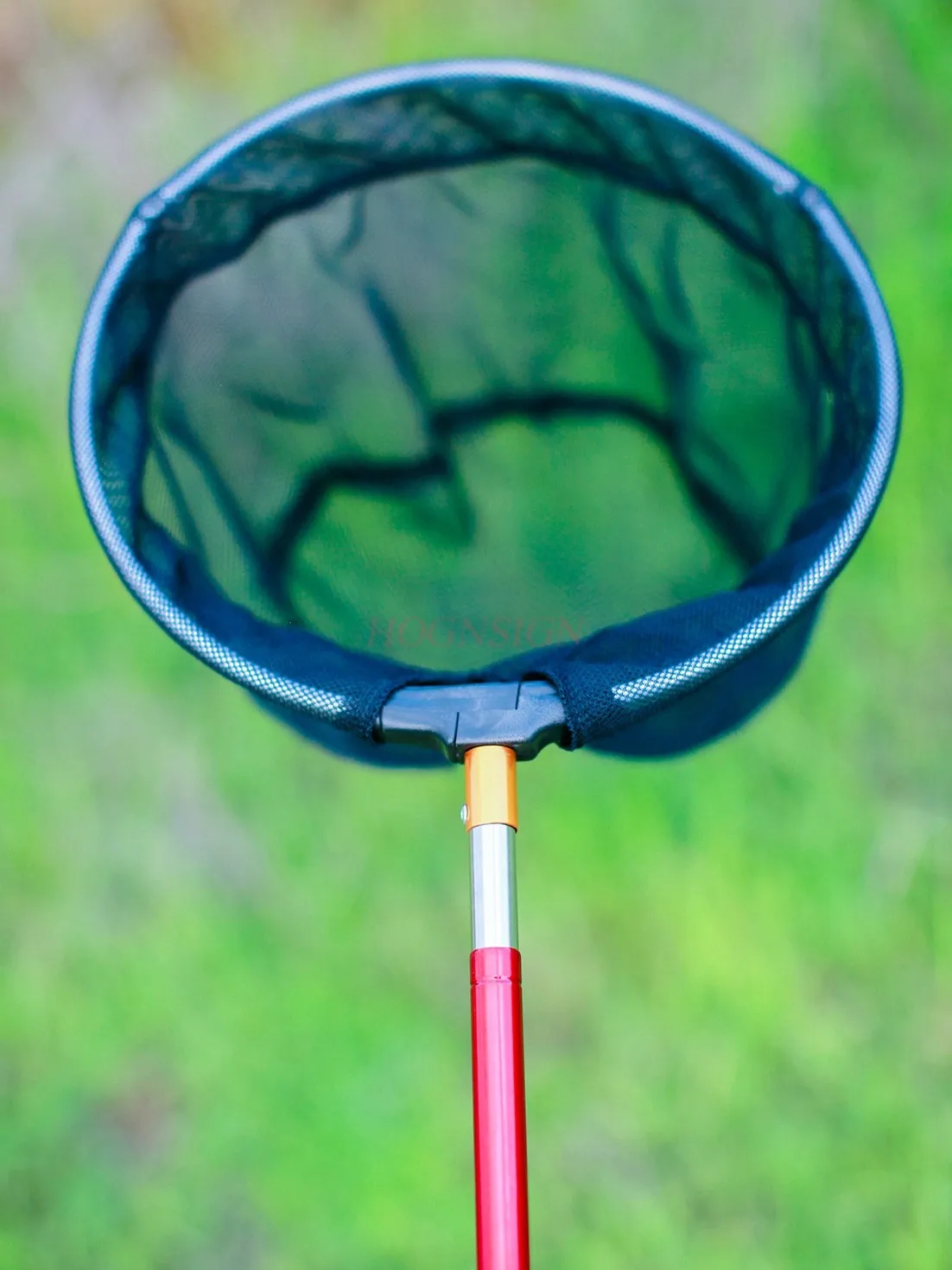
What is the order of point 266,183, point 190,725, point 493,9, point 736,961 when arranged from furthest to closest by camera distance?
point 493,9 < point 190,725 < point 736,961 < point 266,183

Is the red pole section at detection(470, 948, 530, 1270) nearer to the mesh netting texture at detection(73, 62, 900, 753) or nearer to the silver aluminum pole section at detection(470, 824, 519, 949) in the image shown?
the silver aluminum pole section at detection(470, 824, 519, 949)

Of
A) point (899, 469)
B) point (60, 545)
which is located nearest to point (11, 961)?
point (60, 545)

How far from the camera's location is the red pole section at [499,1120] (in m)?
0.79

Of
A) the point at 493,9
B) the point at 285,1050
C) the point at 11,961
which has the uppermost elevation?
the point at 493,9

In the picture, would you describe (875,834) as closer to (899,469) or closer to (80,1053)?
(899,469)

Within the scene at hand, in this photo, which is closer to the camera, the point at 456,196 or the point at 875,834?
the point at 456,196

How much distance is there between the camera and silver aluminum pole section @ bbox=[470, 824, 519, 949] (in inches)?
31.9

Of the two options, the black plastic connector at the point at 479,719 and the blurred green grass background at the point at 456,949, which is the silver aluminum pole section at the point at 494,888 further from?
the blurred green grass background at the point at 456,949

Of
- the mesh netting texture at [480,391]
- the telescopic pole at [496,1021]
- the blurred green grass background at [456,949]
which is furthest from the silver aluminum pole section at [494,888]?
the blurred green grass background at [456,949]

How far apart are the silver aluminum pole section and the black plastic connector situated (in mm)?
53

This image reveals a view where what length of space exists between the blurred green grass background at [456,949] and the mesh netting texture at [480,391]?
1.53 feet

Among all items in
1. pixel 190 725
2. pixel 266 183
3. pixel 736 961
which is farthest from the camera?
pixel 190 725

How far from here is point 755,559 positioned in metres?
1.04

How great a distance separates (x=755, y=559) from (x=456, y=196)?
0.39 m
